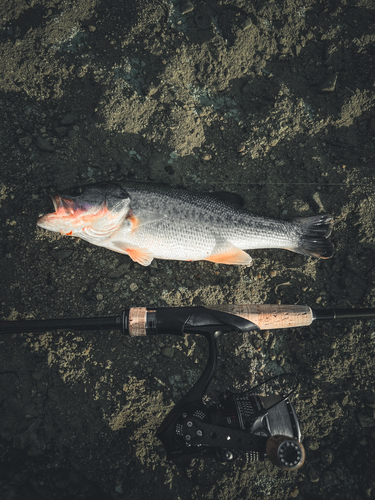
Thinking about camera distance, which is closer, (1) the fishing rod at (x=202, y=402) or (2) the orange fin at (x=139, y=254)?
(1) the fishing rod at (x=202, y=402)

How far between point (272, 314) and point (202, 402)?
0.89 m

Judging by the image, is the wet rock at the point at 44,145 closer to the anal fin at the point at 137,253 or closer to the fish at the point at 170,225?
the fish at the point at 170,225

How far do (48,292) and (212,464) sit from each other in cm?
222

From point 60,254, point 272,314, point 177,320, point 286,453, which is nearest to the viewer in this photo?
point 286,453

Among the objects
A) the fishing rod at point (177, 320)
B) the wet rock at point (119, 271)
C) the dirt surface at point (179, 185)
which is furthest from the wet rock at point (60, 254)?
the fishing rod at point (177, 320)

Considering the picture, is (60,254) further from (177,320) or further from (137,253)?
(177,320)

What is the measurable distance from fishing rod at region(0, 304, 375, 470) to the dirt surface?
1.94 feet

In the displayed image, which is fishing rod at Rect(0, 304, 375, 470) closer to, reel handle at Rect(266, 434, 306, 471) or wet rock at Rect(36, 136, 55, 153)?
reel handle at Rect(266, 434, 306, 471)

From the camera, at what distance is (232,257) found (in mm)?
3154

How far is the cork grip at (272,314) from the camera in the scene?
2.64 meters

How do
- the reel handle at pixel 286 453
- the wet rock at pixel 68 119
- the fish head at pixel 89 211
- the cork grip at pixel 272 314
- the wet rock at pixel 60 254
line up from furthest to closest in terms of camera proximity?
the wet rock at pixel 68 119 < the wet rock at pixel 60 254 < the fish head at pixel 89 211 < the cork grip at pixel 272 314 < the reel handle at pixel 286 453

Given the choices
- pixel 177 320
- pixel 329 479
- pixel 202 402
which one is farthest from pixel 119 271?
pixel 329 479

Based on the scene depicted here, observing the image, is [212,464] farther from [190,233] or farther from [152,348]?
[190,233]

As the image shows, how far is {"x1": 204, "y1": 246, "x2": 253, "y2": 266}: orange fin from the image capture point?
10.3ft
